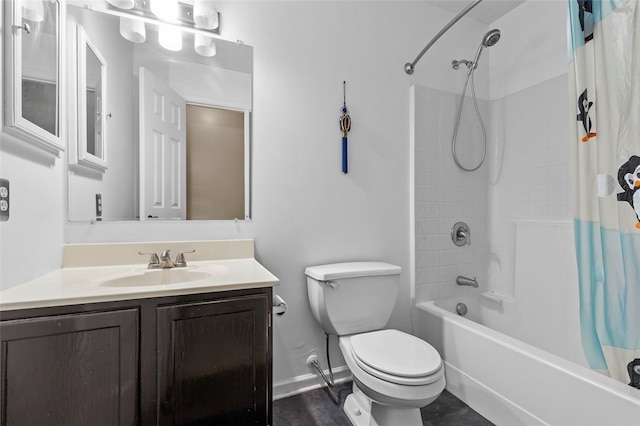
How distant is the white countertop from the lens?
0.86 metres

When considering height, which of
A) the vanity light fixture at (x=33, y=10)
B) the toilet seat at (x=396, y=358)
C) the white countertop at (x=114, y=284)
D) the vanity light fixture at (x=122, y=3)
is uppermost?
the vanity light fixture at (x=122, y=3)

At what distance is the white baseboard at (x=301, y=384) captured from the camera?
166 centimetres

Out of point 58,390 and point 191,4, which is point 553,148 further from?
point 58,390

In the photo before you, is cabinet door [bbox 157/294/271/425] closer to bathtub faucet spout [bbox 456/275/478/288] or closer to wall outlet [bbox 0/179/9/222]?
wall outlet [bbox 0/179/9/222]

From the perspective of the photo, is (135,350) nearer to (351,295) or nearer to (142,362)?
(142,362)

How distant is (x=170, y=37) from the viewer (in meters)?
1.49

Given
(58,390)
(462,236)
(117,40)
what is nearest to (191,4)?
(117,40)

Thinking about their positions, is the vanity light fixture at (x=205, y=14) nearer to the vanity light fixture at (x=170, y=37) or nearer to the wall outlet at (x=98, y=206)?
the vanity light fixture at (x=170, y=37)

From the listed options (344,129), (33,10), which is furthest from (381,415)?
(33,10)

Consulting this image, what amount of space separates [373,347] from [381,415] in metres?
0.28

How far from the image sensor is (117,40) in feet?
4.63

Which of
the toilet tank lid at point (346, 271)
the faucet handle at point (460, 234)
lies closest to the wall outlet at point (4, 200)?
the toilet tank lid at point (346, 271)

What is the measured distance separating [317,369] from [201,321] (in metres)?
0.99

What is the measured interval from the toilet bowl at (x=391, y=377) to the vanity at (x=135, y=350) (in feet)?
1.40
